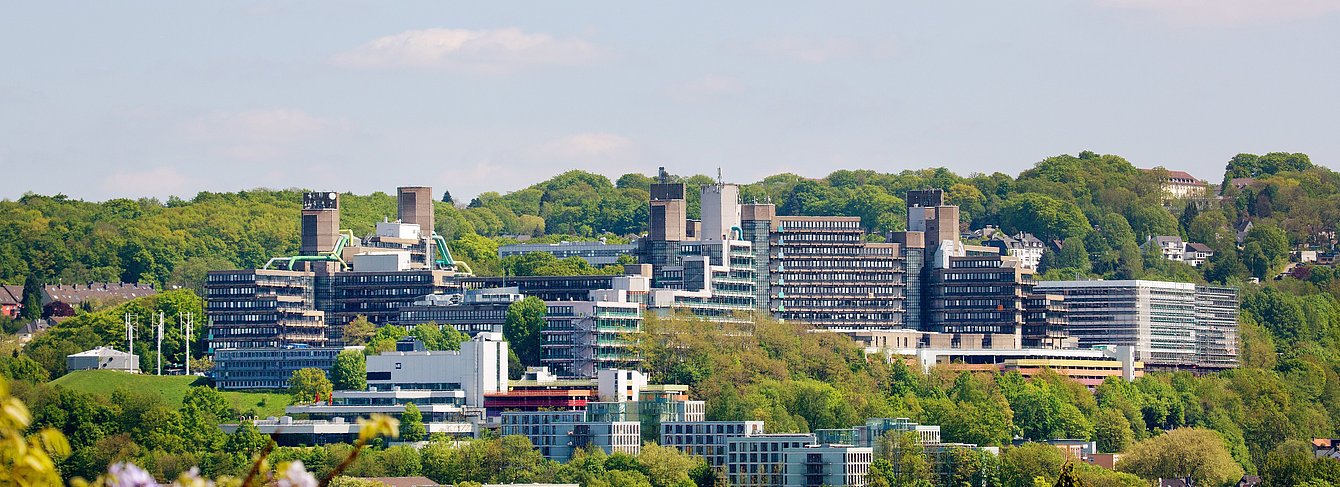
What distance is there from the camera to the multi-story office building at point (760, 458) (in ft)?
418

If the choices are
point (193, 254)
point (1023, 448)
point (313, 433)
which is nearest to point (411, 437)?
point (313, 433)

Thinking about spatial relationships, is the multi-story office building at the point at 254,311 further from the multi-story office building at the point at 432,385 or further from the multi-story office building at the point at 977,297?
the multi-story office building at the point at 977,297

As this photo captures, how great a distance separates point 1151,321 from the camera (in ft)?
585

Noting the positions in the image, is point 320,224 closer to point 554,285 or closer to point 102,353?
point 554,285

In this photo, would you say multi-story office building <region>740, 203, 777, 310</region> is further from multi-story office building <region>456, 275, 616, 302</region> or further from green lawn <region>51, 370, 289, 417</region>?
green lawn <region>51, 370, 289, 417</region>

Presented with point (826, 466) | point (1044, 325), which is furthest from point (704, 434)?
point (1044, 325)

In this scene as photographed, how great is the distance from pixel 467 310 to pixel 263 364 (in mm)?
12997

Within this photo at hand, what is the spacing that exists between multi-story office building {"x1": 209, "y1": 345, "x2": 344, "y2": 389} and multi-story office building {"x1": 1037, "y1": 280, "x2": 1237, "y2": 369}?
52694 mm

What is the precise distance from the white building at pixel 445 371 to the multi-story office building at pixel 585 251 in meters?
30.7

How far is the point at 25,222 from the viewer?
197 m

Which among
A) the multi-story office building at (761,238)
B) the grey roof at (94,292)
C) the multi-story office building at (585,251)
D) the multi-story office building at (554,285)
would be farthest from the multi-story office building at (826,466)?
the grey roof at (94,292)

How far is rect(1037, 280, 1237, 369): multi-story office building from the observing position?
176750mm

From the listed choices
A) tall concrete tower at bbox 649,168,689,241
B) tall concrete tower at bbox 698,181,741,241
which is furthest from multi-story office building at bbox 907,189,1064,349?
tall concrete tower at bbox 649,168,689,241

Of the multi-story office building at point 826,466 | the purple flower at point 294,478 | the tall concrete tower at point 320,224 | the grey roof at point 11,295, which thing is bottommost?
the multi-story office building at point 826,466
